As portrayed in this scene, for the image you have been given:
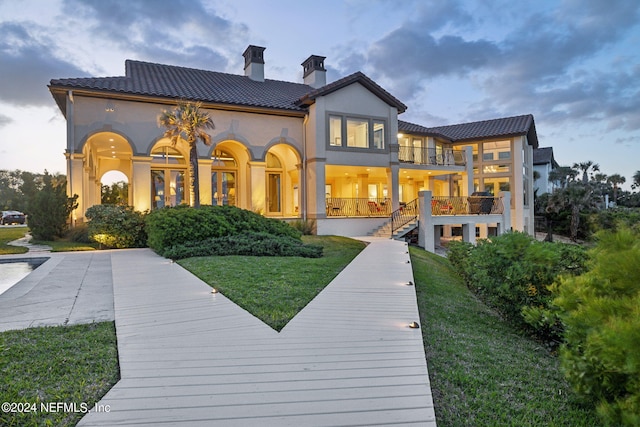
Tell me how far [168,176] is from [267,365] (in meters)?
19.7

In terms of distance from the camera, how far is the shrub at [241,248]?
38.5ft

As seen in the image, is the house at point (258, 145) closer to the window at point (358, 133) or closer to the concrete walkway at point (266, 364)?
the window at point (358, 133)

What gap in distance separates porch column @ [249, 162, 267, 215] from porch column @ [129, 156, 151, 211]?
15.7ft

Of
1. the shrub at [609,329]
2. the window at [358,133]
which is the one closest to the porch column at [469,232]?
the window at [358,133]

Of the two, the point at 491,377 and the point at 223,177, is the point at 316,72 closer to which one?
the point at 223,177

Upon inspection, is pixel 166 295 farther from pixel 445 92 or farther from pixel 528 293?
pixel 445 92

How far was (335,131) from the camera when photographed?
2047 centimetres

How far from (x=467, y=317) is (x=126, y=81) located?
1860 centimetres

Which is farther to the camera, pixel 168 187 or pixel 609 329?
pixel 168 187

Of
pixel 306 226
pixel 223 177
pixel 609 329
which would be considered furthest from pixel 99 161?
pixel 609 329

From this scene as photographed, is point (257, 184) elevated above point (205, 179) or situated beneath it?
situated beneath

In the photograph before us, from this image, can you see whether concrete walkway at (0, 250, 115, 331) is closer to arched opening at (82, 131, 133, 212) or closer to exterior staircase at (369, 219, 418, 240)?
arched opening at (82, 131, 133, 212)

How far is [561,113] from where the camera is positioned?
44.4 metres

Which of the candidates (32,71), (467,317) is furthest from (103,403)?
(32,71)
